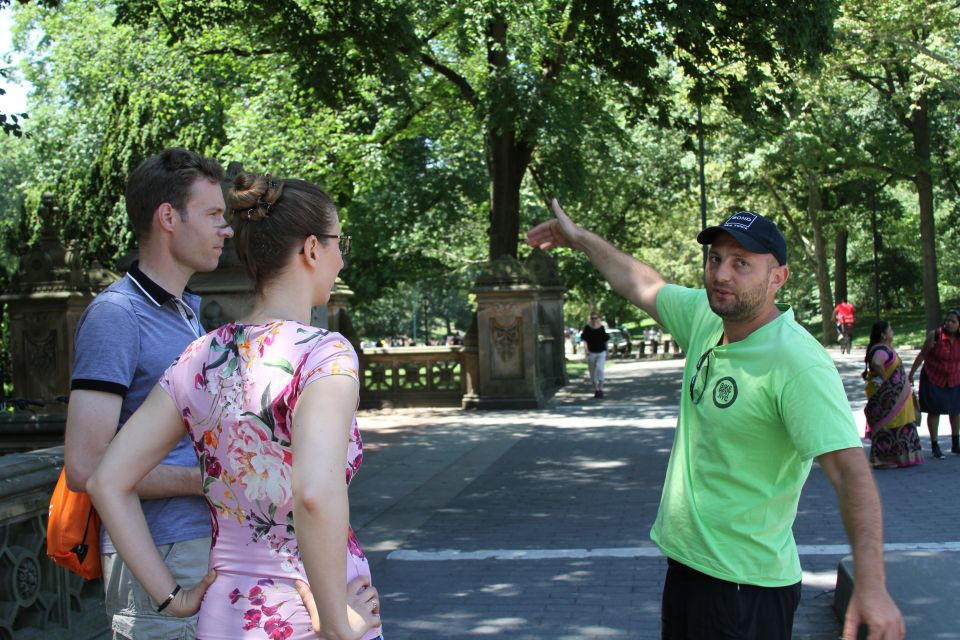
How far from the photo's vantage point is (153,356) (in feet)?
8.93

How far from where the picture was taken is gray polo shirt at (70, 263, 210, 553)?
259cm

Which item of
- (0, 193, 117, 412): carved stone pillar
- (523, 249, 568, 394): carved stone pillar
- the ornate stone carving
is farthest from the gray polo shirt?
(523, 249, 568, 394): carved stone pillar

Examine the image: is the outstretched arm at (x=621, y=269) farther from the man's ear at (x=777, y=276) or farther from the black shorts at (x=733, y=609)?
the black shorts at (x=733, y=609)

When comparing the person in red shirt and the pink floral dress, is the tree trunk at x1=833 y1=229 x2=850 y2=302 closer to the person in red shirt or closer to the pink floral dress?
the person in red shirt

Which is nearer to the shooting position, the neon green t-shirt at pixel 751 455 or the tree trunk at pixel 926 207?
the neon green t-shirt at pixel 751 455

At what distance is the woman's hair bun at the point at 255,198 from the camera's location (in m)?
2.19

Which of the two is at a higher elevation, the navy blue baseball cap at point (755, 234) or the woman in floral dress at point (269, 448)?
the navy blue baseball cap at point (755, 234)

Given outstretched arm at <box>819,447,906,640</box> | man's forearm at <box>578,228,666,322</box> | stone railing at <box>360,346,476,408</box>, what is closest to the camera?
outstretched arm at <box>819,447,906,640</box>

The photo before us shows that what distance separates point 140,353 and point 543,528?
5810 mm

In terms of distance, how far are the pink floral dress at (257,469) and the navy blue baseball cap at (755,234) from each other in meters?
1.41

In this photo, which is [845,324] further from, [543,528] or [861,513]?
[861,513]

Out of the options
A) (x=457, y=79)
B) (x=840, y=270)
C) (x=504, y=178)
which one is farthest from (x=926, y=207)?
(x=457, y=79)

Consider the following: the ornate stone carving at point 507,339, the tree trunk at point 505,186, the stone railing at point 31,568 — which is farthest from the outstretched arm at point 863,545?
the tree trunk at point 505,186

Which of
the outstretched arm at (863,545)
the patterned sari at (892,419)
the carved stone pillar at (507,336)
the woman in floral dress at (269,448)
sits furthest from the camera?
the carved stone pillar at (507,336)
